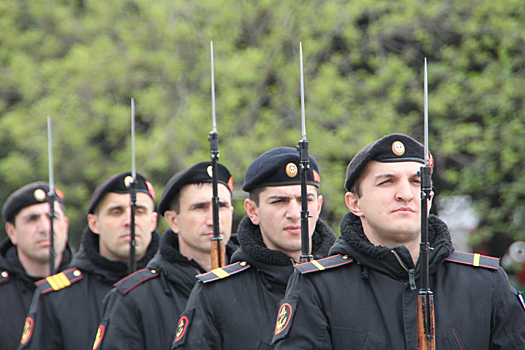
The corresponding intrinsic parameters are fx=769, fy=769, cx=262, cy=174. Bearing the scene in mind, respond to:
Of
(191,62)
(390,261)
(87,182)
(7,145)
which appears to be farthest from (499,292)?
(7,145)

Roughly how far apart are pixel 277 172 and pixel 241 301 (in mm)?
727

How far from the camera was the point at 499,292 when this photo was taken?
3.08 metres

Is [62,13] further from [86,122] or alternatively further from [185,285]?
[185,285]

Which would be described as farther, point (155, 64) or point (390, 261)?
point (155, 64)

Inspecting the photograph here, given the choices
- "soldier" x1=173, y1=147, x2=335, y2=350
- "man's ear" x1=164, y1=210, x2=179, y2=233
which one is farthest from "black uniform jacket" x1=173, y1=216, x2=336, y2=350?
"man's ear" x1=164, y1=210, x2=179, y2=233

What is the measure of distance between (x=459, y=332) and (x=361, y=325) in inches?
14.8

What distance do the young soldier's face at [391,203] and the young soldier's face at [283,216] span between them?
863mm

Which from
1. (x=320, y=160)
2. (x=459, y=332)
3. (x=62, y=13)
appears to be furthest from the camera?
(x=62, y=13)

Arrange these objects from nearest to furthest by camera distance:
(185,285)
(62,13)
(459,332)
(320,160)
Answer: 1. (459,332)
2. (185,285)
3. (320,160)
4. (62,13)

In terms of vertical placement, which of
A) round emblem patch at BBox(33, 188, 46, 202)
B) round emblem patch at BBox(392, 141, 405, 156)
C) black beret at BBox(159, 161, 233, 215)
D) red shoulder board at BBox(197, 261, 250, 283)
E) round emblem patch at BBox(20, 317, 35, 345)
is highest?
round emblem patch at BBox(392, 141, 405, 156)

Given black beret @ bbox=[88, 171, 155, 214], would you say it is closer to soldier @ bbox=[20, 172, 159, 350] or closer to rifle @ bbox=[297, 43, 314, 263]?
soldier @ bbox=[20, 172, 159, 350]

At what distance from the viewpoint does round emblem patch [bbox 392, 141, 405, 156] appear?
3.21 meters

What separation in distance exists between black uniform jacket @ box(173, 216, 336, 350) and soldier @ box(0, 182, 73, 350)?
2446mm

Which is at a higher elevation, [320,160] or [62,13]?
[62,13]
